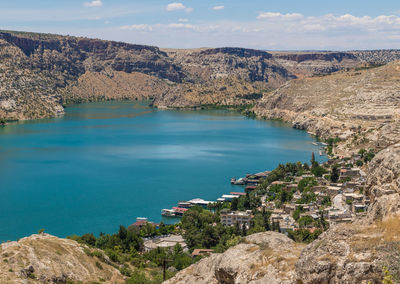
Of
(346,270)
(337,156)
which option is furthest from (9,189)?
(346,270)

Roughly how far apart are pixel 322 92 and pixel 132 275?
117 metres

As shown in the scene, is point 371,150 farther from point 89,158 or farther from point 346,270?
point 346,270

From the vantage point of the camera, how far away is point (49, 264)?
23.9m

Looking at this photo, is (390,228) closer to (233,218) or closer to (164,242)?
(164,242)

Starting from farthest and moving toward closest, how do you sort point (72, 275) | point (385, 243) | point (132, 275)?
point (132, 275) → point (72, 275) → point (385, 243)

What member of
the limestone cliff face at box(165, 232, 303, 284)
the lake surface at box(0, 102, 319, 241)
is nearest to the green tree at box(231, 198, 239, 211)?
the lake surface at box(0, 102, 319, 241)

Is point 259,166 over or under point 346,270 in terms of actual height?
under

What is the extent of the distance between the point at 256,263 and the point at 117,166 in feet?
209

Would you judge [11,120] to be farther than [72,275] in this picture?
Yes

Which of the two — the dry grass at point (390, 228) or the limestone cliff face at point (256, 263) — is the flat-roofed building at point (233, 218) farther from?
the dry grass at point (390, 228)

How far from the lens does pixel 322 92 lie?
136 meters

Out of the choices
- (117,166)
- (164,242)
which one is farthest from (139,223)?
(117,166)

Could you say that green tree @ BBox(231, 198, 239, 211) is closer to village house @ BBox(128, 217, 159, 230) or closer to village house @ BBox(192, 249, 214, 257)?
village house @ BBox(128, 217, 159, 230)

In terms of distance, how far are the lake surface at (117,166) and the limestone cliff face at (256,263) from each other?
32237mm
